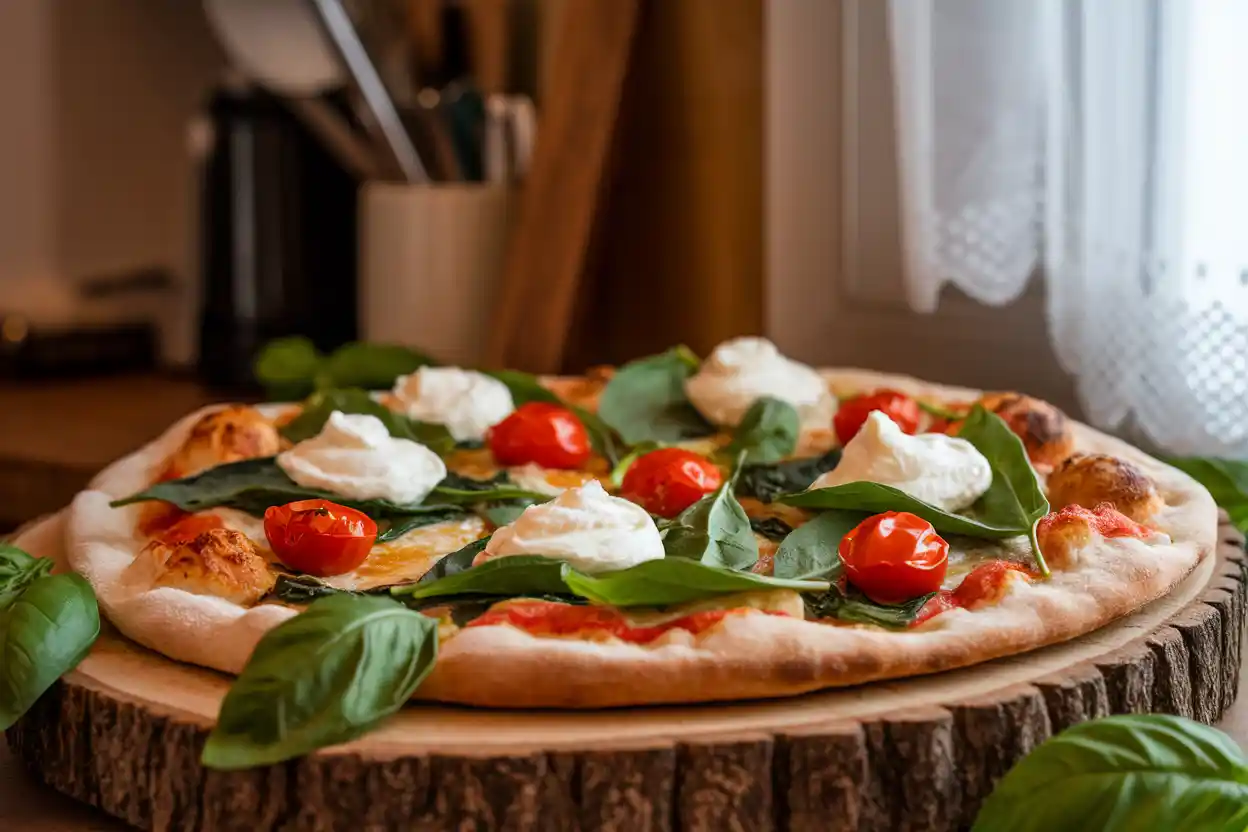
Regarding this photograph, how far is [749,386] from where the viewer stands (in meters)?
1.48

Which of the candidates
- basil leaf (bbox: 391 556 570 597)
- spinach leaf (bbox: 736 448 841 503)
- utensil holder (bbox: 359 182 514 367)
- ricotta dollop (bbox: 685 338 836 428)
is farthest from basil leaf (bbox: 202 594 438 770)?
utensil holder (bbox: 359 182 514 367)

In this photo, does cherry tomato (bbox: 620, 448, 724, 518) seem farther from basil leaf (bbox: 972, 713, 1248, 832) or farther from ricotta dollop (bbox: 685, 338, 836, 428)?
basil leaf (bbox: 972, 713, 1248, 832)

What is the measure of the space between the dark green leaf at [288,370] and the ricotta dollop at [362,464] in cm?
61

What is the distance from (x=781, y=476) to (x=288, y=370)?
79cm

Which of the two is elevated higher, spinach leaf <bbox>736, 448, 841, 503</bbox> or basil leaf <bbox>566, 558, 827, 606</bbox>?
basil leaf <bbox>566, 558, 827, 606</bbox>

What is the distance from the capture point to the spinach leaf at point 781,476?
128 cm

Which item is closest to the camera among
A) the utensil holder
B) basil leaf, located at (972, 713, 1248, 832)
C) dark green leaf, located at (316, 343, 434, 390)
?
basil leaf, located at (972, 713, 1248, 832)

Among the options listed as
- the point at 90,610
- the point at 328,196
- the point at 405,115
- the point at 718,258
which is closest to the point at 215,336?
the point at 328,196

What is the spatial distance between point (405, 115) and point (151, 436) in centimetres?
66

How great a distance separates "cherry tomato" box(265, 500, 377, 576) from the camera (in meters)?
1.05

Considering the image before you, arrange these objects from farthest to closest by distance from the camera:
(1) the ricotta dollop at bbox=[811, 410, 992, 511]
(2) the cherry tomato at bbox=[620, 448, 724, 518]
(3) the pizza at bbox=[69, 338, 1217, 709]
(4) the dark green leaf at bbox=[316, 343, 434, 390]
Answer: (4) the dark green leaf at bbox=[316, 343, 434, 390]
(2) the cherry tomato at bbox=[620, 448, 724, 518]
(1) the ricotta dollop at bbox=[811, 410, 992, 511]
(3) the pizza at bbox=[69, 338, 1217, 709]

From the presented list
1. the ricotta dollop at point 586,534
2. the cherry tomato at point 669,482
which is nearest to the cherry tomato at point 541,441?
the cherry tomato at point 669,482

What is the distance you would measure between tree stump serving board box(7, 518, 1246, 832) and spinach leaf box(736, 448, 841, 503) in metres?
0.39

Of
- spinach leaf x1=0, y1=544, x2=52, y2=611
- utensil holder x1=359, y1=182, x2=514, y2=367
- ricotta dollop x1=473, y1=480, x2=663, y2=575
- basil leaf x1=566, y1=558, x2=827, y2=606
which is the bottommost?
spinach leaf x1=0, y1=544, x2=52, y2=611
